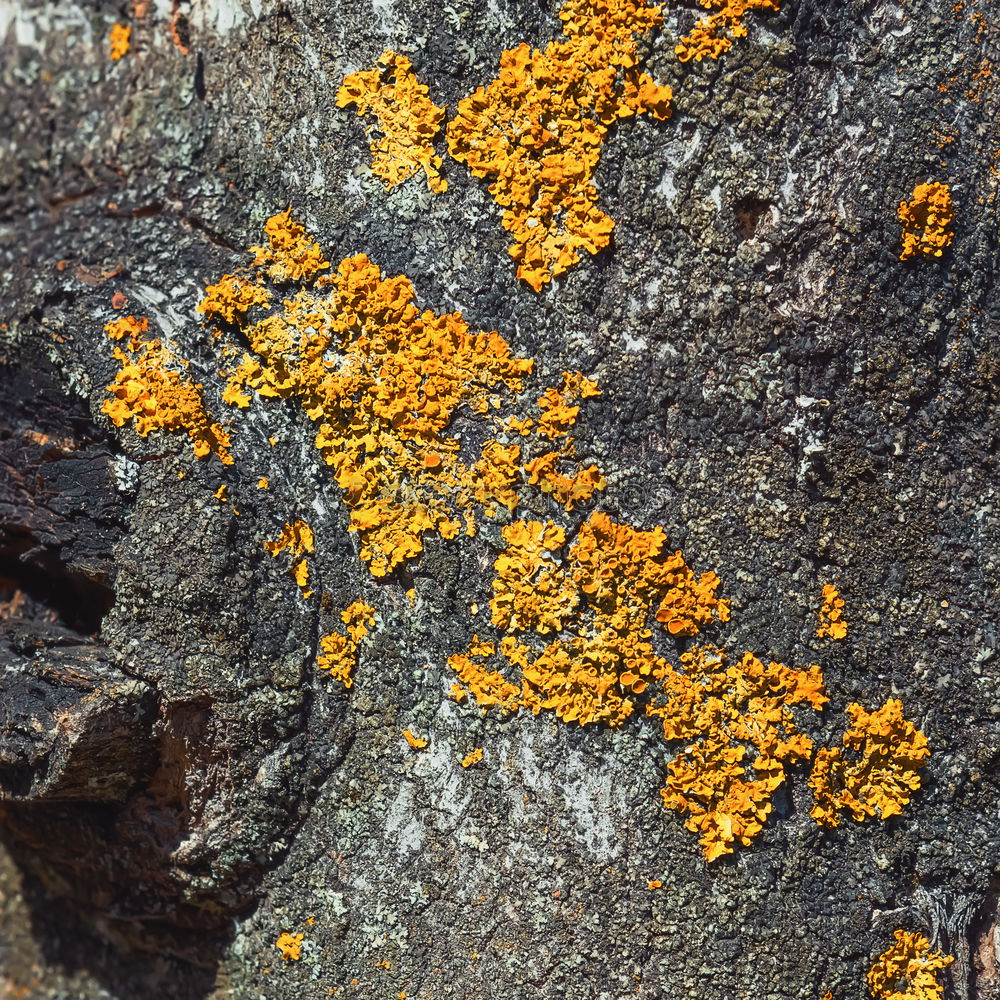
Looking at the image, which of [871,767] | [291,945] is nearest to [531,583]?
[871,767]

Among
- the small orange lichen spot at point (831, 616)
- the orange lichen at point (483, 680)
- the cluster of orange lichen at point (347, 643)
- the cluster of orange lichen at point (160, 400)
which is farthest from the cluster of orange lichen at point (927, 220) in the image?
the cluster of orange lichen at point (160, 400)

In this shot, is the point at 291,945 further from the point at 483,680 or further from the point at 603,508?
the point at 603,508

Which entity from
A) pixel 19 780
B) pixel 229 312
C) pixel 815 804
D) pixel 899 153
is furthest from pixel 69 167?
pixel 815 804

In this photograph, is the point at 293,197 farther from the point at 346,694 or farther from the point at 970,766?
the point at 970,766

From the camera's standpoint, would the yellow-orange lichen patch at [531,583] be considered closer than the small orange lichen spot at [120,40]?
Yes

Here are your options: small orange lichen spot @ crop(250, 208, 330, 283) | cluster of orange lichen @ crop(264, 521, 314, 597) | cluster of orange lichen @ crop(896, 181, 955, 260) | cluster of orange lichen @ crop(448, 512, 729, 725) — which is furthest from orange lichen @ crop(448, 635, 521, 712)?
cluster of orange lichen @ crop(896, 181, 955, 260)

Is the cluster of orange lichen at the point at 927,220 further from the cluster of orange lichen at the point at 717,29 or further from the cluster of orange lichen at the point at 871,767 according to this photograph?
the cluster of orange lichen at the point at 871,767
